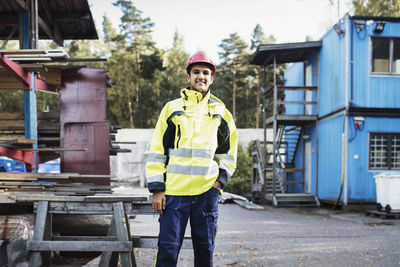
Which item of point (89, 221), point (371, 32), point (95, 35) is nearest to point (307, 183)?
point (371, 32)

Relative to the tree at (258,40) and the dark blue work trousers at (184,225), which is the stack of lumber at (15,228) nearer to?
the dark blue work trousers at (184,225)

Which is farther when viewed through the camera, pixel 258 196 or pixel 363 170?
pixel 258 196

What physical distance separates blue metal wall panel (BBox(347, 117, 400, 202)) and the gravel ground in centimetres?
122

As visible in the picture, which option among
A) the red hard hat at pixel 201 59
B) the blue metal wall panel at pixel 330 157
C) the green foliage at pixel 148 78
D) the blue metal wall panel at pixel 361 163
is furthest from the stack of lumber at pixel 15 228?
the green foliage at pixel 148 78

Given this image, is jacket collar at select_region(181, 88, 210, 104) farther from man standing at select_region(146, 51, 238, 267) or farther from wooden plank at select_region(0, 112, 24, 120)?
wooden plank at select_region(0, 112, 24, 120)

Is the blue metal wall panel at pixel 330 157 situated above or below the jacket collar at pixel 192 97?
below

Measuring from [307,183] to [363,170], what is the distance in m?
3.76

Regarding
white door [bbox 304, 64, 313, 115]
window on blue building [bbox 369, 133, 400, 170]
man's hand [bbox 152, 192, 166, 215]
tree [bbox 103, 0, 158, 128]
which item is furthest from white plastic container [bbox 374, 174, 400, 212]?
tree [bbox 103, 0, 158, 128]

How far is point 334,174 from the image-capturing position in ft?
45.1

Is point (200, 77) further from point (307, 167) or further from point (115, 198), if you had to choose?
point (307, 167)

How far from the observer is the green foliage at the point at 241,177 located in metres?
19.9

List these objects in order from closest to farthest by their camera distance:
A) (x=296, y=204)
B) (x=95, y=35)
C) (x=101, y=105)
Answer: (x=101, y=105), (x=95, y=35), (x=296, y=204)

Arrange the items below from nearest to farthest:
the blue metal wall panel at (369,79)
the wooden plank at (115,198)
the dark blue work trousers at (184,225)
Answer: the dark blue work trousers at (184,225) < the wooden plank at (115,198) < the blue metal wall panel at (369,79)

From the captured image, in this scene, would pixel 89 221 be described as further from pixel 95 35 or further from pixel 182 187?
pixel 95 35
